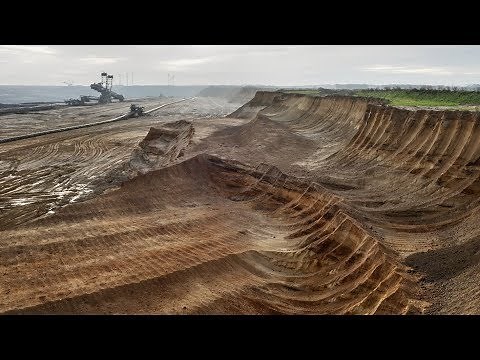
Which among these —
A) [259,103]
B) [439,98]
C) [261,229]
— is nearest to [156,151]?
[261,229]

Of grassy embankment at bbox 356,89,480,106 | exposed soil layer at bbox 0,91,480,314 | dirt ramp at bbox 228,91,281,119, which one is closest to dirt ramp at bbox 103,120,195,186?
exposed soil layer at bbox 0,91,480,314

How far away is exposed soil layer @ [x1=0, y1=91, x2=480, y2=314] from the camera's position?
9.05 meters

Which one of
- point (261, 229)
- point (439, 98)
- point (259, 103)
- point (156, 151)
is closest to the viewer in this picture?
point (261, 229)

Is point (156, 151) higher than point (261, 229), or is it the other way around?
point (156, 151)

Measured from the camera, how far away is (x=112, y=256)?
37.0 feet

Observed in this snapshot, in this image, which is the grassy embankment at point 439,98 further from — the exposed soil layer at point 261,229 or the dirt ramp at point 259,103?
the dirt ramp at point 259,103

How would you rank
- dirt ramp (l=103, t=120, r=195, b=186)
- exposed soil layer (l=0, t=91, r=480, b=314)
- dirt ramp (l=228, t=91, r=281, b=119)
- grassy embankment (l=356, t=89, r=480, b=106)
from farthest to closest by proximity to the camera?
1. dirt ramp (l=228, t=91, r=281, b=119)
2. grassy embankment (l=356, t=89, r=480, b=106)
3. dirt ramp (l=103, t=120, r=195, b=186)
4. exposed soil layer (l=0, t=91, r=480, b=314)

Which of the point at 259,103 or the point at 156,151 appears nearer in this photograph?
the point at 156,151

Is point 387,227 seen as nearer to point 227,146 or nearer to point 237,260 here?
point 237,260

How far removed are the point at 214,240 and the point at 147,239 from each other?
6.86 feet

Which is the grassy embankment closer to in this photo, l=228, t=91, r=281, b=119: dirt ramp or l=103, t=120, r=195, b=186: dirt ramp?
l=103, t=120, r=195, b=186: dirt ramp

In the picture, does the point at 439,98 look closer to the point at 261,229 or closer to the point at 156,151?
the point at 156,151

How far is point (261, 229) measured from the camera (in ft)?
47.2
